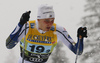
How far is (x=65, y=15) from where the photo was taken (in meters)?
171

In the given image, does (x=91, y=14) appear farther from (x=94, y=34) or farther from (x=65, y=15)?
(x=65, y=15)

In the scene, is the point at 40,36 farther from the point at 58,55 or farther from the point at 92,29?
the point at 58,55

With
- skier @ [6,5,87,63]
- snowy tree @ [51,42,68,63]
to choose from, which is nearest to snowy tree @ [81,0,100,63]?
snowy tree @ [51,42,68,63]

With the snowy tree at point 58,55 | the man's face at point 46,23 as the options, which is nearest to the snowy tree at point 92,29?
the snowy tree at point 58,55

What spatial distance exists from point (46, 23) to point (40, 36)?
386 millimetres

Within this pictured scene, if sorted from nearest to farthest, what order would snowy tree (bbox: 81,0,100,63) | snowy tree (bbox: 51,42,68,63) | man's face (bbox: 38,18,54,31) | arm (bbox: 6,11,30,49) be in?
arm (bbox: 6,11,30,49) → man's face (bbox: 38,18,54,31) → snowy tree (bbox: 81,0,100,63) → snowy tree (bbox: 51,42,68,63)

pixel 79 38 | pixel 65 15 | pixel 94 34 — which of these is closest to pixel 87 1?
pixel 94 34

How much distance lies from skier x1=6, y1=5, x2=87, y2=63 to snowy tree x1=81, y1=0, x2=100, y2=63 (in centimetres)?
1001

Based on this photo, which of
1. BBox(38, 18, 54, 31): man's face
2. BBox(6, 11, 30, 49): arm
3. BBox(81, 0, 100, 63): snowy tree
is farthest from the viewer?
BBox(81, 0, 100, 63): snowy tree

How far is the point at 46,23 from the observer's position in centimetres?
442

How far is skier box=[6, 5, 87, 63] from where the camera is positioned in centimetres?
442

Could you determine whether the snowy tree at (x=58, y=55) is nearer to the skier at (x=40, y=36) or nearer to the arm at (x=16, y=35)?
the skier at (x=40, y=36)

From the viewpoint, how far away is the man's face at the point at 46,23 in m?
4.41

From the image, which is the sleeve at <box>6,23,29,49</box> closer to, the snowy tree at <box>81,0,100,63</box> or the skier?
the skier
